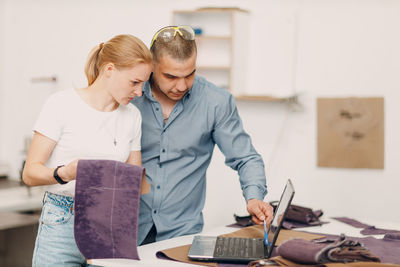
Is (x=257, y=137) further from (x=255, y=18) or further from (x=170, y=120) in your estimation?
(x=170, y=120)

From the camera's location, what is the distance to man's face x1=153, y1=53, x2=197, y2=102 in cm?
175

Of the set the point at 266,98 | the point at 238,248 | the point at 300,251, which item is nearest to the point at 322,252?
the point at 300,251

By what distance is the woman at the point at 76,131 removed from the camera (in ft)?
5.13

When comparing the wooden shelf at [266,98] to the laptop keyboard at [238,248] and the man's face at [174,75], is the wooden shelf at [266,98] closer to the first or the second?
the man's face at [174,75]

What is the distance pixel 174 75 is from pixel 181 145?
302 mm

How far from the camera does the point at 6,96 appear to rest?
4.08 metres

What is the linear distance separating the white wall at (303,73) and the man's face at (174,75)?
1.73 m

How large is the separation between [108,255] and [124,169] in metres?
0.26

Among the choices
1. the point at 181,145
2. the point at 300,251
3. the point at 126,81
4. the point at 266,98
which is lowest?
the point at 300,251

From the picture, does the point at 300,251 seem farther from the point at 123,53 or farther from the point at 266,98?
the point at 266,98

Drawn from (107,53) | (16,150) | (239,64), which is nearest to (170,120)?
(107,53)

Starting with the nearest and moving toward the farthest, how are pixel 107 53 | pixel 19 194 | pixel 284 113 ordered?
pixel 107 53 → pixel 19 194 → pixel 284 113

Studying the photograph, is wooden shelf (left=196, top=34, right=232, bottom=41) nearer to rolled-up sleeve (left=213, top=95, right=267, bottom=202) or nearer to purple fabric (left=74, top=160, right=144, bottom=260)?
rolled-up sleeve (left=213, top=95, right=267, bottom=202)

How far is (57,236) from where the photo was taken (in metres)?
1.59
